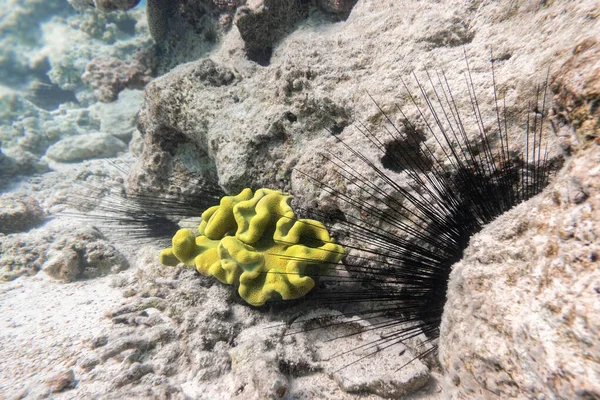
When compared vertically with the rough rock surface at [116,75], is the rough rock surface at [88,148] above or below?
below

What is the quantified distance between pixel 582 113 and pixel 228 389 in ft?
7.32

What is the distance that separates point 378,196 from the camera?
1.96 meters

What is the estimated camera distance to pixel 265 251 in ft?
Result: 7.09

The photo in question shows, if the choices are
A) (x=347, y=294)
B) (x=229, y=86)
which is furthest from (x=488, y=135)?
(x=229, y=86)

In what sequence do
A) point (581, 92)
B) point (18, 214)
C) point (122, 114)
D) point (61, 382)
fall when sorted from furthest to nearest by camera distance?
point (122, 114) → point (18, 214) → point (61, 382) → point (581, 92)

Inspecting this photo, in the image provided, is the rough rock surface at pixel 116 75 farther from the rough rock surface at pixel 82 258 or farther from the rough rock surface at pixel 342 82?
the rough rock surface at pixel 82 258

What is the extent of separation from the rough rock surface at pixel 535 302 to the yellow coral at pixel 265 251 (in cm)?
88

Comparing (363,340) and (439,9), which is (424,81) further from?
(363,340)

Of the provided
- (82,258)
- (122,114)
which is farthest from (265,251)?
(122,114)

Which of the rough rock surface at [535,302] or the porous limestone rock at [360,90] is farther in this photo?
the porous limestone rock at [360,90]

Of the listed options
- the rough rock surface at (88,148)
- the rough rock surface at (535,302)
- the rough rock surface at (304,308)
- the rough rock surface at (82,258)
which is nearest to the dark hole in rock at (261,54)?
the rough rock surface at (304,308)

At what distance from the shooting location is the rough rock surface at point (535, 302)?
34.7 inches

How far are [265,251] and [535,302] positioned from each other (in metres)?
1.58

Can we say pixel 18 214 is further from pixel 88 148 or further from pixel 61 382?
pixel 61 382
